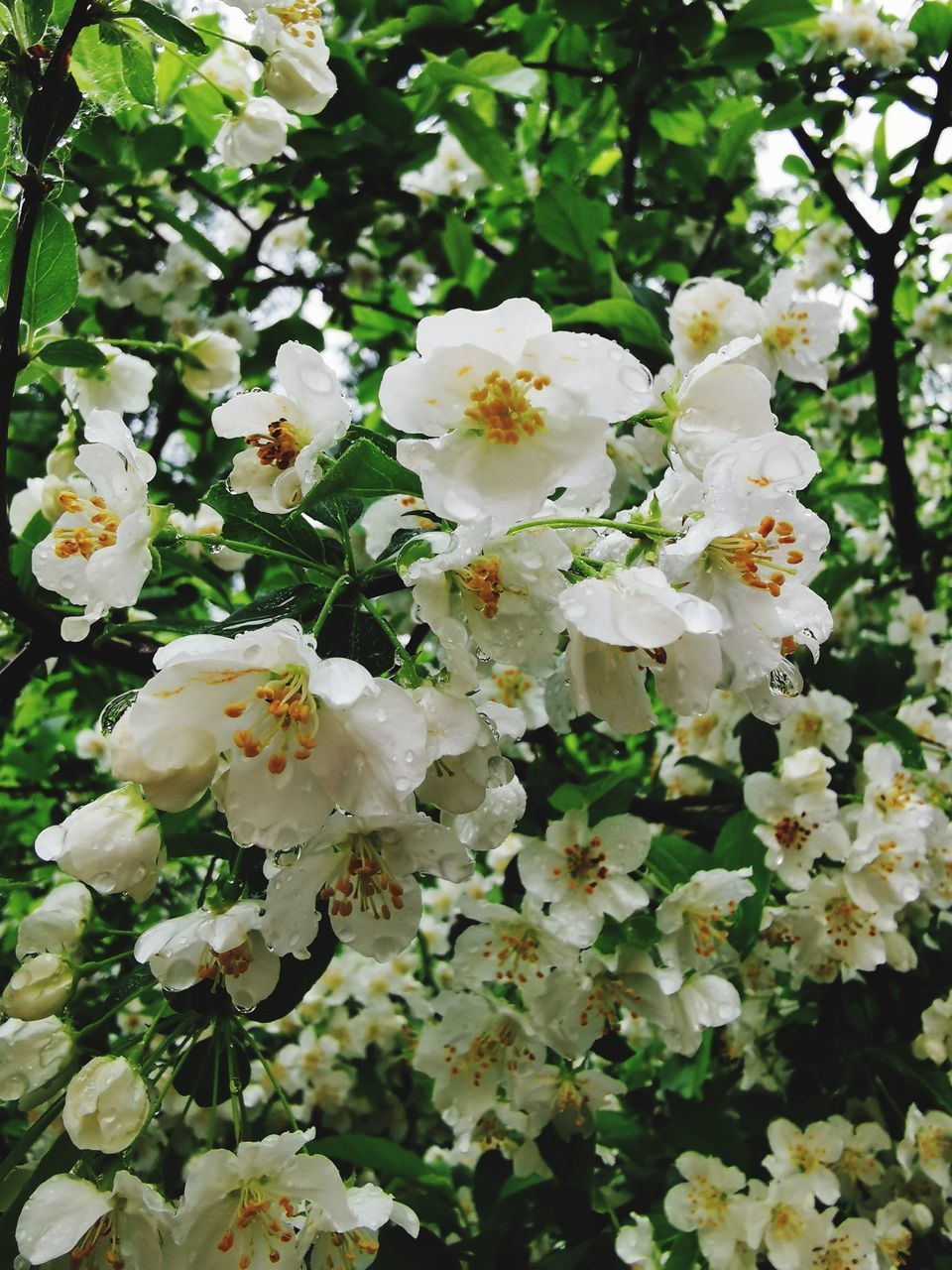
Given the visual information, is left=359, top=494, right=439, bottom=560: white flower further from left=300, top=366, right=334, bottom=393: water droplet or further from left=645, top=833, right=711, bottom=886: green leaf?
left=645, top=833, right=711, bottom=886: green leaf

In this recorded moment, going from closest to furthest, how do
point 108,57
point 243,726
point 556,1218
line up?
Result: point 243,726, point 108,57, point 556,1218

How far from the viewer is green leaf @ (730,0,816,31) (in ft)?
5.87

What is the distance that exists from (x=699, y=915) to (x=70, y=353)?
1.17 metres

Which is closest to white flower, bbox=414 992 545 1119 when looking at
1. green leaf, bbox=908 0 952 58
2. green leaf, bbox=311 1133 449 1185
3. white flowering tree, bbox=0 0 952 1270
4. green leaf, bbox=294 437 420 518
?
white flowering tree, bbox=0 0 952 1270

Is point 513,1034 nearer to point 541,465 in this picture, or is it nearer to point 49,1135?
point 49,1135

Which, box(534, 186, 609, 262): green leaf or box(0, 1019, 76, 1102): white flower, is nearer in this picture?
box(0, 1019, 76, 1102): white flower

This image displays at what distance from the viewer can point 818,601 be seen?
2.98ft

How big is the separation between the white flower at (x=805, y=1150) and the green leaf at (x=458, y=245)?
6.01 ft

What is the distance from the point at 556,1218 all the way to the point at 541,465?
1540mm

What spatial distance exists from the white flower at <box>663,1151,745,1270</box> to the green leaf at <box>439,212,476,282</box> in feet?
5.93

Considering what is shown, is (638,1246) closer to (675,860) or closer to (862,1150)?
(862,1150)

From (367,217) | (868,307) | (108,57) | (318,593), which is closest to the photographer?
(318,593)

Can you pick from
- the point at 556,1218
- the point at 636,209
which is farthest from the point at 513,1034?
the point at 636,209

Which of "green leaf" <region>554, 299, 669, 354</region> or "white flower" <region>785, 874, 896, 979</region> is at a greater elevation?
"green leaf" <region>554, 299, 669, 354</region>
